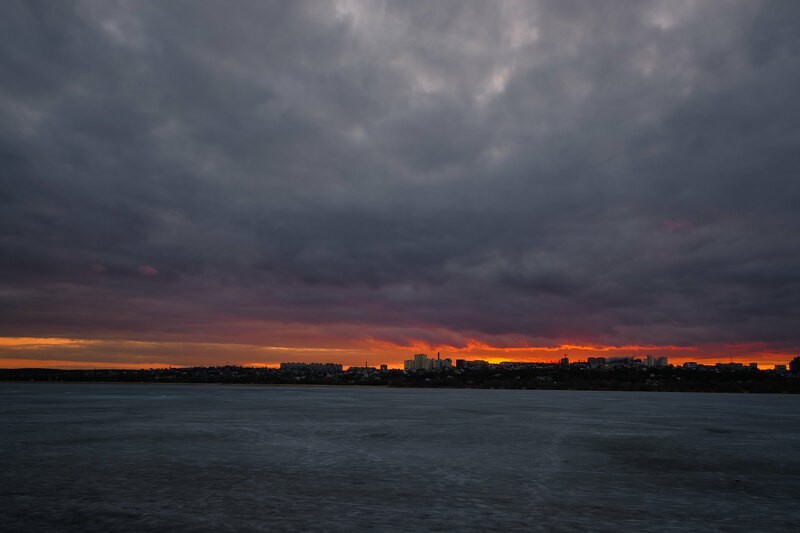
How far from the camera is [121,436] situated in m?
30.2

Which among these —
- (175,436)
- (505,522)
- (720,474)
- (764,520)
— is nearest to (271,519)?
(505,522)

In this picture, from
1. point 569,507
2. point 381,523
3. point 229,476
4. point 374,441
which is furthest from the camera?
point 374,441

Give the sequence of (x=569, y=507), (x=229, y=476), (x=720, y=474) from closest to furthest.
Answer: (x=569, y=507) → (x=229, y=476) → (x=720, y=474)

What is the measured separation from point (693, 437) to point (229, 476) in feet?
92.4

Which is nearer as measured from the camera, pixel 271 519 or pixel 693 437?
pixel 271 519

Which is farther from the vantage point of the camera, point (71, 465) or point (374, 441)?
point (374, 441)

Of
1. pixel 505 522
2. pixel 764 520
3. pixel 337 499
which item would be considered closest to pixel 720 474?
pixel 764 520

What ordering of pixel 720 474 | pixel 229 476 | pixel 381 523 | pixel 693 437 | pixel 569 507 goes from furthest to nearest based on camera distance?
pixel 693 437 → pixel 720 474 → pixel 229 476 → pixel 569 507 → pixel 381 523

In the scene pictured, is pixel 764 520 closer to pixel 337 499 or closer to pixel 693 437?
pixel 337 499

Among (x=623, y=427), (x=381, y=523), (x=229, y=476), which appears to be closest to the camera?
(x=381, y=523)

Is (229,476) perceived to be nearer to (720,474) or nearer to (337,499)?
(337,499)

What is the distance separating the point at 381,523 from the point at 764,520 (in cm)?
873

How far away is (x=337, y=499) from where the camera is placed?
578 inches

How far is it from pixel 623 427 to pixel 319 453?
85.8 feet
